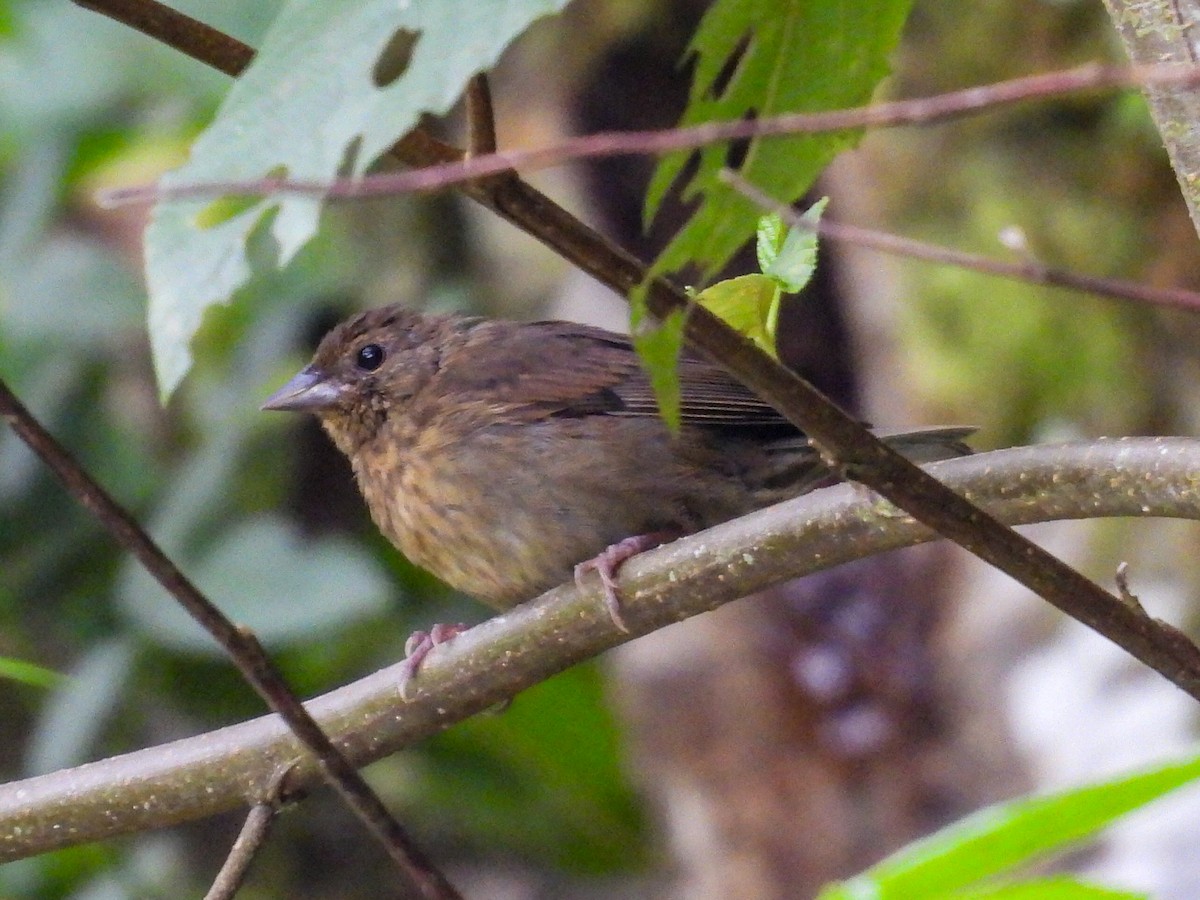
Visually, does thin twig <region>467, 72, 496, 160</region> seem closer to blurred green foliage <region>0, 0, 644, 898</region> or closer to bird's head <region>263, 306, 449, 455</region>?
bird's head <region>263, 306, 449, 455</region>

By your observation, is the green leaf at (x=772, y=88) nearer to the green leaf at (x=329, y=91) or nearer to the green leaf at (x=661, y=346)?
the green leaf at (x=661, y=346)

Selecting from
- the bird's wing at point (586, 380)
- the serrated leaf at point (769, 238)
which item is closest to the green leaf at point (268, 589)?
the bird's wing at point (586, 380)

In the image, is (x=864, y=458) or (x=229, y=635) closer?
(x=864, y=458)

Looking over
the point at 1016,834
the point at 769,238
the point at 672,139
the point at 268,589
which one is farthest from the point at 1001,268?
the point at 268,589

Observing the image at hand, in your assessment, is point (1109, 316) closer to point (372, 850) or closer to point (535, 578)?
point (535, 578)

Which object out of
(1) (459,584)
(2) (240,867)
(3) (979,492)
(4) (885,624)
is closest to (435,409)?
(1) (459,584)

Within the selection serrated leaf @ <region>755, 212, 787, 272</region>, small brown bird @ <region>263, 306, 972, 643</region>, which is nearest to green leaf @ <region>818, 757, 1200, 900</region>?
serrated leaf @ <region>755, 212, 787, 272</region>

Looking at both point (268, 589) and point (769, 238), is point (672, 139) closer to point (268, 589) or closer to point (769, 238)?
point (769, 238)
